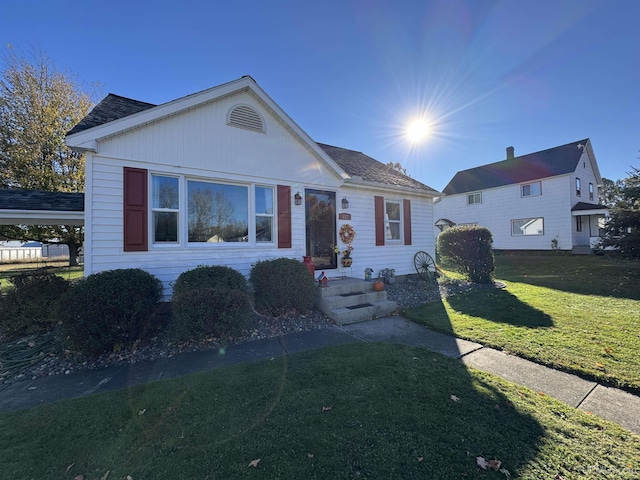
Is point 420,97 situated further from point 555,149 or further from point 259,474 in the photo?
point 555,149

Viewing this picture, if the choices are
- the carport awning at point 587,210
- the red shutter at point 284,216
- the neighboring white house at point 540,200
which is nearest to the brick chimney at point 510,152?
the neighboring white house at point 540,200

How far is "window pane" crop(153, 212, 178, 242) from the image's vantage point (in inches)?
230

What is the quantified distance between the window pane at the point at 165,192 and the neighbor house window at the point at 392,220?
6693 millimetres

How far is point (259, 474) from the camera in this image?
1.98 metres

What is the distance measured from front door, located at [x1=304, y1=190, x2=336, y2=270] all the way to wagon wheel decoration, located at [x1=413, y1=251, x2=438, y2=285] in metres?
3.80

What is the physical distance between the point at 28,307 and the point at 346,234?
7339 millimetres

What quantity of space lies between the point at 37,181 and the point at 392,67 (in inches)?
665

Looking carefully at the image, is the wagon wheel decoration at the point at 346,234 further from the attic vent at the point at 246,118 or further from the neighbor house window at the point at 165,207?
the neighbor house window at the point at 165,207

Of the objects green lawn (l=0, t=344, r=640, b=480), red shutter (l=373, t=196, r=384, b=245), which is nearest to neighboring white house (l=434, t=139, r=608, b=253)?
red shutter (l=373, t=196, r=384, b=245)

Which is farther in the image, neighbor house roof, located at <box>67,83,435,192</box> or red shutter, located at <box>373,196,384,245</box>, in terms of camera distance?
red shutter, located at <box>373,196,384,245</box>

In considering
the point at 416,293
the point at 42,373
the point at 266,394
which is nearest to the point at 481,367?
A: the point at 266,394

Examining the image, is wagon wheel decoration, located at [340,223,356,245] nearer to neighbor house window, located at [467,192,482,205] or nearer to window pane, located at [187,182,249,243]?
window pane, located at [187,182,249,243]

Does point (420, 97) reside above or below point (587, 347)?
above

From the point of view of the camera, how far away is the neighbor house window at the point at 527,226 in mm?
19686
